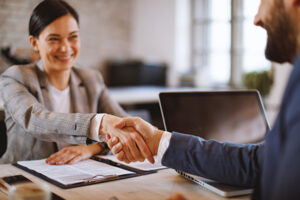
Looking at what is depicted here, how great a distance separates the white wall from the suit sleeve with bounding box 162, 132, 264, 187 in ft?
13.8

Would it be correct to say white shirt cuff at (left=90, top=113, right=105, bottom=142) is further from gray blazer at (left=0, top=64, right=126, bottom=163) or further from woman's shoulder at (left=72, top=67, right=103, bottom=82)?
woman's shoulder at (left=72, top=67, right=103, bottom=82)

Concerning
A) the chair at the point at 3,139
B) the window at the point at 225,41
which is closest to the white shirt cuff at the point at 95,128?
the chair at the point at 3,139

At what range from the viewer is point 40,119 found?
142 cm

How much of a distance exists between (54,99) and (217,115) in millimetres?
875

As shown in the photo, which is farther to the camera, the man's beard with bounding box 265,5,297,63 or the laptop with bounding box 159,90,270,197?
the laptop with bounding box 159,90,270,197

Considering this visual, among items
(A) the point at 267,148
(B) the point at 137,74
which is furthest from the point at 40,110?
(B) the point at 137,74

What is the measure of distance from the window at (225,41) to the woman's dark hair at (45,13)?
307 centimetres

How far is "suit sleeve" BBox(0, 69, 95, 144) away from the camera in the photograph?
1345 millimetres

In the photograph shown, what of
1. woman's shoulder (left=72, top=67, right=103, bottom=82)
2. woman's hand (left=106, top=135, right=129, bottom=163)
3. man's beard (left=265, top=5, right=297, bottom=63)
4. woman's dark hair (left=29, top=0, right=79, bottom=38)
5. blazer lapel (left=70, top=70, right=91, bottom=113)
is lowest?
woman's hand (left=106, top=135, right=129, bottom=163)

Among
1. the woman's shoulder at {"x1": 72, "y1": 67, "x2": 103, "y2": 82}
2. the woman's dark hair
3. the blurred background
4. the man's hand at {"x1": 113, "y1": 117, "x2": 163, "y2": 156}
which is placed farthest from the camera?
the blurred background

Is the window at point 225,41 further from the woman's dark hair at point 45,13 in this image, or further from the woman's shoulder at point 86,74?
the woman's dark hair at point 45,13

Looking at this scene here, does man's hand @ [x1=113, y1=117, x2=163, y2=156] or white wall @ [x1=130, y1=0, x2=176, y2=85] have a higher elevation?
white wall @ [x1=130, y1=0, x2=176, y2=85]

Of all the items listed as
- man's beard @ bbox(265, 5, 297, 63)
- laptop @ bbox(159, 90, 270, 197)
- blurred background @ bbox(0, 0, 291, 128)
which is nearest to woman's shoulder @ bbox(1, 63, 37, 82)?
laptop @ bbox(159, 90, 270, 197)

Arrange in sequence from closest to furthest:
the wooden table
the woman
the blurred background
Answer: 1. the wooden table
2. the woman
3. the blurred background
